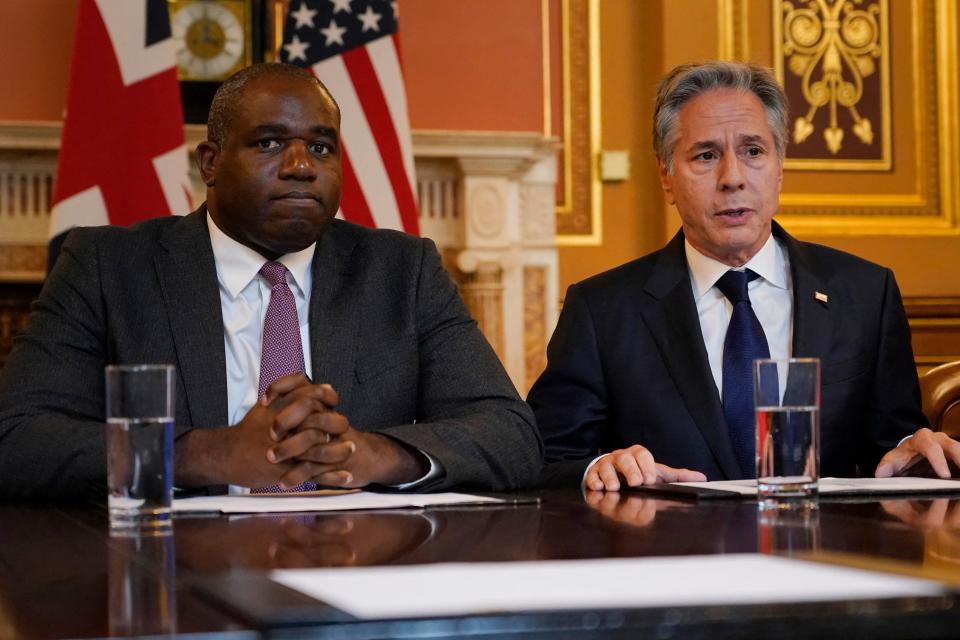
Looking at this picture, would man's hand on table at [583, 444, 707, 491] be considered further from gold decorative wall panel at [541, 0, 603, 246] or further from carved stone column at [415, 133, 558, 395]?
gold decorative wall panel at [541, 0, 603, 246]

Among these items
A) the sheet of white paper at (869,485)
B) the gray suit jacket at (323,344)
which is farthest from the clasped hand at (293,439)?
the sheet of white paper at (869,485)

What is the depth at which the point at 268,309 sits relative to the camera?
7.11 ft

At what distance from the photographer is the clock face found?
5.09 meters

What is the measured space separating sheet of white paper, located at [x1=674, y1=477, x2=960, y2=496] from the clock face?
144 inches

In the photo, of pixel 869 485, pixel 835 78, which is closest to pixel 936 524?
pixel 869 485

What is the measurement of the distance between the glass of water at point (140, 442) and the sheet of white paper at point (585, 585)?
41 cm

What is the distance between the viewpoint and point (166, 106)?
427 cm

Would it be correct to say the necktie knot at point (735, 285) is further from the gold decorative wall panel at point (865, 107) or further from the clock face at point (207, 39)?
the gold decorative wall panel at point (865, 107)

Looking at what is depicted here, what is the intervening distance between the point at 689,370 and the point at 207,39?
3277 millimetres

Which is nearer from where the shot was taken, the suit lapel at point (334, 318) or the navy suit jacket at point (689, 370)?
the suit lapel at point (334, 318)

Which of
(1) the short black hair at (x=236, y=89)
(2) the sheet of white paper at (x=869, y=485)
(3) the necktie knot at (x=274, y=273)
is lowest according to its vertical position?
(2) the sheet of white paper at (x=869, y=485)

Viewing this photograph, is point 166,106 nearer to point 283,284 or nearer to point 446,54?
point 446,54

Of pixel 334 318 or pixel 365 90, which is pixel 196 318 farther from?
pixel 365 90

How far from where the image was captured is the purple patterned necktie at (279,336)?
2.10 meters
